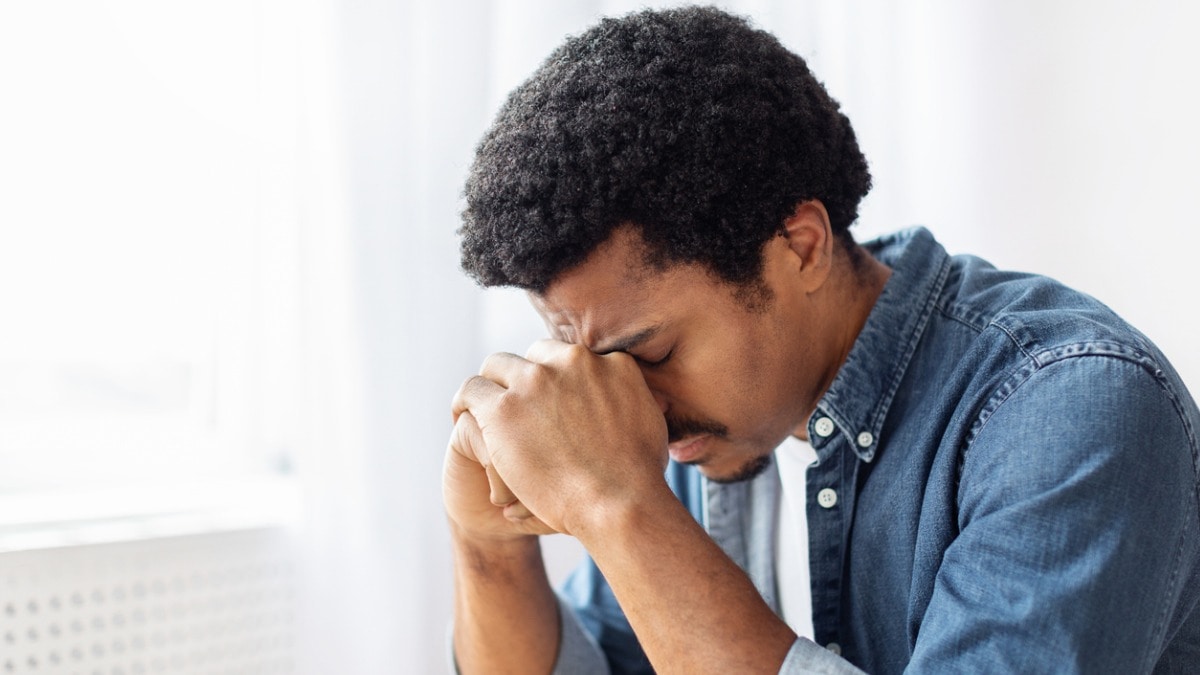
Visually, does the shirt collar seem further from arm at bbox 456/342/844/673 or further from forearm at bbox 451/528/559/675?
forearm at bbox 451/528/559/675

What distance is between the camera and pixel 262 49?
1.42m

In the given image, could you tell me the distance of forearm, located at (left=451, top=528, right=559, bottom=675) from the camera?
114 cm

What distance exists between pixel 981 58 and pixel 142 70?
4.10 ft

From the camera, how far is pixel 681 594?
774 mm

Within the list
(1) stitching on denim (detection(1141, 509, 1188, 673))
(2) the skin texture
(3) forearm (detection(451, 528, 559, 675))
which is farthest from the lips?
(1) stitching on denim (detection(1141, 509, 1188, 673))

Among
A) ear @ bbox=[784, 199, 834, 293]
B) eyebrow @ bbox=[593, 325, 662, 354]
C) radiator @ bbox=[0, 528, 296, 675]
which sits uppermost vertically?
ear @ bbox=[784, 199, 834, 293]

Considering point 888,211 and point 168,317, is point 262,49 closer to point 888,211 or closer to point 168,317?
point 168,317

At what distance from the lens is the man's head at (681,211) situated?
0.85 metres

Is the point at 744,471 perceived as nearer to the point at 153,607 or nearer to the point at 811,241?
the point at 811,241

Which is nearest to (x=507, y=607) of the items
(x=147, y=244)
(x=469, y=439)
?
(x=469, y=439)

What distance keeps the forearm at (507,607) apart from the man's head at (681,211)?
27cm

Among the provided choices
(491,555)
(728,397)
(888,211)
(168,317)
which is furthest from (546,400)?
(888,211)

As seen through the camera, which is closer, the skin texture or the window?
the skin texture

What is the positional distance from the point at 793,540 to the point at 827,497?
16 cm
